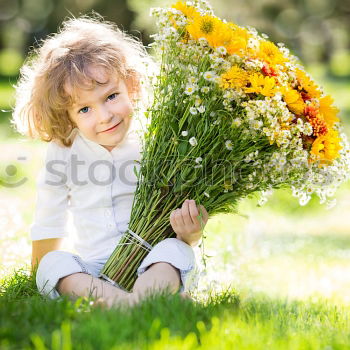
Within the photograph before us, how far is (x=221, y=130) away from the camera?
3.00m

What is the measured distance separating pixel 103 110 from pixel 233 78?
2.77 feet

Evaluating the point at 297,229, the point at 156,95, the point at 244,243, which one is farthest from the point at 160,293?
the point at 297,229

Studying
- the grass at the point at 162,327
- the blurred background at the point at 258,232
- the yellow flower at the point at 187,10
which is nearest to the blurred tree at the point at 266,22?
the blurred background at the point at 258,232

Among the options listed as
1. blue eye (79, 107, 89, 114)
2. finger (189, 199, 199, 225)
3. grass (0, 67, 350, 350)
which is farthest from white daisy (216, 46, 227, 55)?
grass (0, 67, 350, 350)

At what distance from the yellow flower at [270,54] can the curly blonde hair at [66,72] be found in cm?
64

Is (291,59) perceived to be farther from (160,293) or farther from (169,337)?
(169,337)

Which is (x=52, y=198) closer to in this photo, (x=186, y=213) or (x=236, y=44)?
(x=186, y=213)

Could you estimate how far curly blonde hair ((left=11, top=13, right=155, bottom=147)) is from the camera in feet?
11.6

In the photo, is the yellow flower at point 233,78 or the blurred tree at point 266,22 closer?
the yellow flower at point 233,78

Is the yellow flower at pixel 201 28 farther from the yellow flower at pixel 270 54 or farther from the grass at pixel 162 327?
the grass at pixel 162 327

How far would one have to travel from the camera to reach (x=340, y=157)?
3.22 metres

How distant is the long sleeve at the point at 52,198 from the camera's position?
3645 millimetres

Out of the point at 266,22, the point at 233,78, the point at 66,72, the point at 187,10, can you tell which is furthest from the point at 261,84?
the point at 266,22

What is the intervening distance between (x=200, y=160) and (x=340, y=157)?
2.45ft
